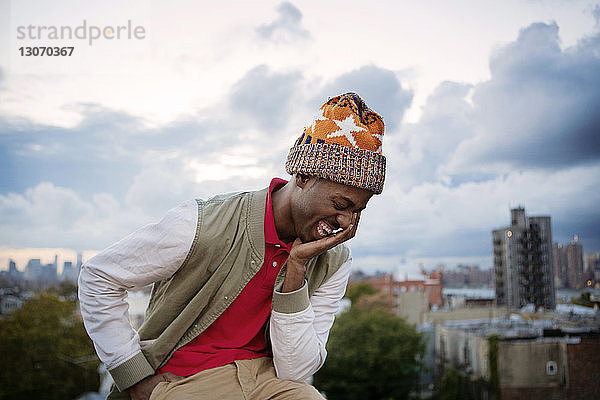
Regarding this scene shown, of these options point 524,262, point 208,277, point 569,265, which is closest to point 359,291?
point 524,262

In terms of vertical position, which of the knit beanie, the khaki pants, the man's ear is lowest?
the khaki pants

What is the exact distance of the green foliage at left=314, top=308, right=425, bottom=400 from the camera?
24.2 meters

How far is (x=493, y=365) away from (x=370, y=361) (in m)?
5.57

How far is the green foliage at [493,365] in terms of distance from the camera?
65.0 feet

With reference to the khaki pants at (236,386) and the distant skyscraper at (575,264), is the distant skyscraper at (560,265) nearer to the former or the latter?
the distant skyscraper at (575,264)

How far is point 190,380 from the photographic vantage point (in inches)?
58.6

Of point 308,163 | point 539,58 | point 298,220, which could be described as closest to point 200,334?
point 298,220

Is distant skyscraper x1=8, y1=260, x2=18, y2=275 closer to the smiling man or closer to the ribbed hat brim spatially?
the smiling man

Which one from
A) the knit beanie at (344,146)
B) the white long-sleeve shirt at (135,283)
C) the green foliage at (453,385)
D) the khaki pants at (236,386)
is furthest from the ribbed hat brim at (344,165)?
the green foliage at (453,385)

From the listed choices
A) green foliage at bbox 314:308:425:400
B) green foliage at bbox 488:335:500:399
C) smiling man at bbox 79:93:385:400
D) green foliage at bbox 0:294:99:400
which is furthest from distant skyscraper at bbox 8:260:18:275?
smiling man at bbox 79:93:385:400

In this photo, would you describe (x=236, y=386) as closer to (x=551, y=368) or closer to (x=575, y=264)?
(x=551, y=368)

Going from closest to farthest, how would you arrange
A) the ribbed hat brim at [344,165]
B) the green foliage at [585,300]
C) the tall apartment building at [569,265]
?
the ribbed hat brim at [344,165]
the green foliage at [585,300]
the tall apartment building at [569,265]

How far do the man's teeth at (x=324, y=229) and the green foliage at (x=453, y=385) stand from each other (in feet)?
77.9

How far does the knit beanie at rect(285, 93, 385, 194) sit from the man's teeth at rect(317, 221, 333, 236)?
121mm
